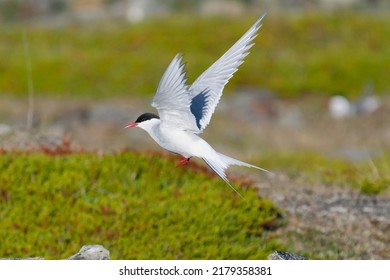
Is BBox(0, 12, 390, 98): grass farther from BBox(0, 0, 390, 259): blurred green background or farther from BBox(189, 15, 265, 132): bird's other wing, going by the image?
BBox(189, 15, 265, 132): bird's other wing

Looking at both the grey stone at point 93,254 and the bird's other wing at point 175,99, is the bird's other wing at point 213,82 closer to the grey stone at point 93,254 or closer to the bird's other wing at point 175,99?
the bird's other wing at point 175,99

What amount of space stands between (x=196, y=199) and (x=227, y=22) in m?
20.9

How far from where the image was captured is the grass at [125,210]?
269 inches

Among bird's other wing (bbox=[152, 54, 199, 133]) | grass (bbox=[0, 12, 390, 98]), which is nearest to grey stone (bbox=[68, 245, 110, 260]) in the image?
bird's other wing (bbox=[152, 54, 199, 133])

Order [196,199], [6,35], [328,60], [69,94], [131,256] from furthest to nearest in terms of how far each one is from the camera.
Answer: [6,35] < [328,60] < [69,94] < [196,199] < [131,256]

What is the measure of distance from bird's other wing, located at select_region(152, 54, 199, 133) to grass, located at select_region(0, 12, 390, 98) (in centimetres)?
1758

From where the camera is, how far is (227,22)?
2792 centimetres

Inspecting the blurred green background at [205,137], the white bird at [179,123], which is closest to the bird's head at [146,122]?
the white bird at [179,123]

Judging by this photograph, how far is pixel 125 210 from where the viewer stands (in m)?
7.15

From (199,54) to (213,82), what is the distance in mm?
20067

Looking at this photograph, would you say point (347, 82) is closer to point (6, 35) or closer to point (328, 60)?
point (328, 60)

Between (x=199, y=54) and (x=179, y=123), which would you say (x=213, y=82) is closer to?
(x=179, y=123)
